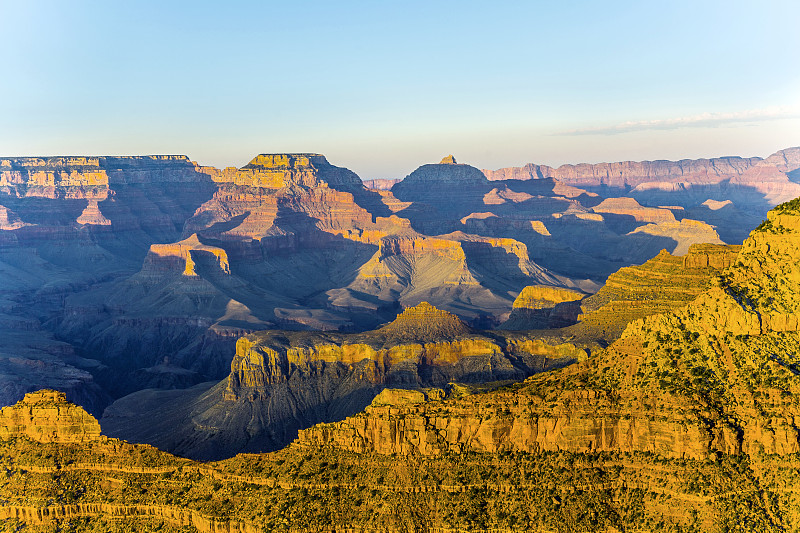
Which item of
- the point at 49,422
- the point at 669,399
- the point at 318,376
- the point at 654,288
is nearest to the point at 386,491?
the point at 669,399

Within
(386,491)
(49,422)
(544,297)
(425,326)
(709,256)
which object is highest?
(709,256)

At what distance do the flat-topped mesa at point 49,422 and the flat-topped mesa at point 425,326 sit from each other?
60.1 meters

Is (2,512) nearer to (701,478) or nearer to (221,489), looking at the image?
(221,489)

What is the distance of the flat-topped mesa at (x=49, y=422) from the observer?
52.7 m

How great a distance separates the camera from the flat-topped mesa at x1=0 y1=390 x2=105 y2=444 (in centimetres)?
5266

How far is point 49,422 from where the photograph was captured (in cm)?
5306

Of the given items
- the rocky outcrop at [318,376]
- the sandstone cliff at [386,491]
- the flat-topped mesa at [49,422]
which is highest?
the flat-topped mesa at [49,422]

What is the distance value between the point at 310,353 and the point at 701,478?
74.4 meters

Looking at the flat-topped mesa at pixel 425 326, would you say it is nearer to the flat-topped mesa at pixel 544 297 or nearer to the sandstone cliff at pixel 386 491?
the flat-topped mesa at pixel 544 297

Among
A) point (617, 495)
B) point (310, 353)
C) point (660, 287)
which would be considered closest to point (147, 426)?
point (310, 353)

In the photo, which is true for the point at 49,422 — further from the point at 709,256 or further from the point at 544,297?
the point at 544,297

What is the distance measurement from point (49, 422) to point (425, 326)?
65.2m

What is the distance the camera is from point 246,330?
188 m

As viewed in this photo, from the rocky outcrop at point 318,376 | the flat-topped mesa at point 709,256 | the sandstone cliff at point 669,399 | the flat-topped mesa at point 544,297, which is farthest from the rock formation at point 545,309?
the sandstone cliff at point 669,399
